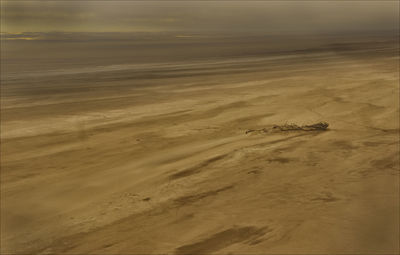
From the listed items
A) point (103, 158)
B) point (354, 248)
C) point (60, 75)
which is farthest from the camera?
point (60, 75)

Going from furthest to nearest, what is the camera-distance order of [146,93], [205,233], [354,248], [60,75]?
1. [60,75]
2. [146,93]
3. [205,233]
4. [354,248]

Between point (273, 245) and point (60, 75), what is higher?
point (60, 75)

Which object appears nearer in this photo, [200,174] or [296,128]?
[200,174]

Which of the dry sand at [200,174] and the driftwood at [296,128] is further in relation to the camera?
the driftwood at [296,128]

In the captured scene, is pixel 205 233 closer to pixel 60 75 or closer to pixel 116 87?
pixel 116 87

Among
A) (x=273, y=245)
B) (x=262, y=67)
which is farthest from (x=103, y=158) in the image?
(x=262, y=67)

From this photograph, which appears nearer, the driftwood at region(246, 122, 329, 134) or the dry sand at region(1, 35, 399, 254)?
→ the dry sand at region(1, 35, 399, 254)

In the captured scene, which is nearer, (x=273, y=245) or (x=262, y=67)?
(x=273, y=245)
